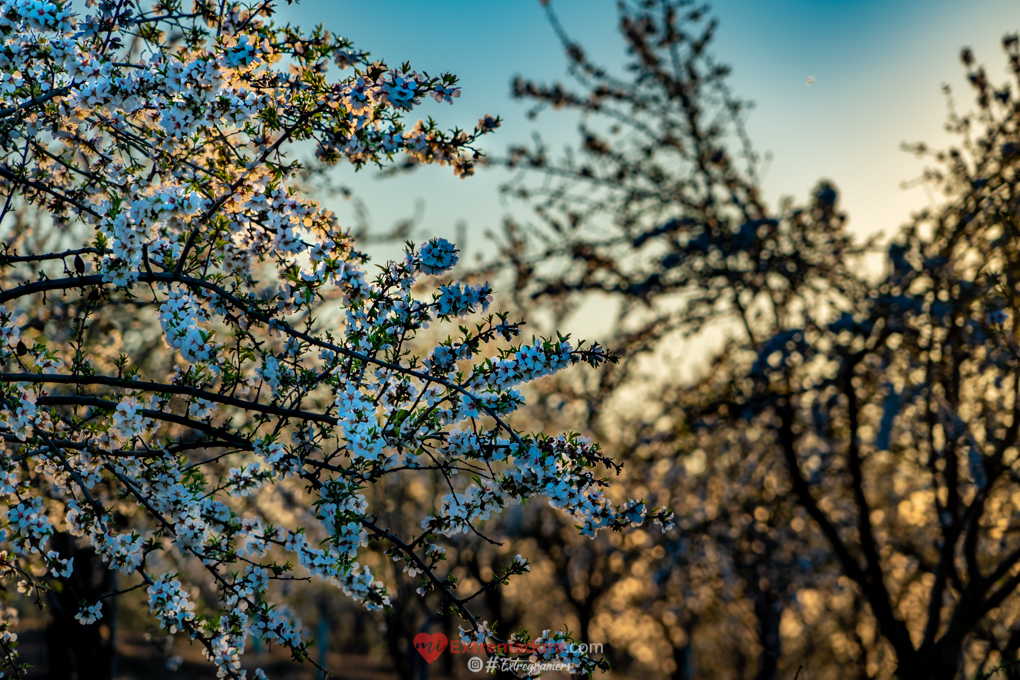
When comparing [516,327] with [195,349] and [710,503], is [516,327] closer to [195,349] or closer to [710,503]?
[195,349]

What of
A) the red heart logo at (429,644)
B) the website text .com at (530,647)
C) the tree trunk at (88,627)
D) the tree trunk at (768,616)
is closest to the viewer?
the website text .com at (530,647)

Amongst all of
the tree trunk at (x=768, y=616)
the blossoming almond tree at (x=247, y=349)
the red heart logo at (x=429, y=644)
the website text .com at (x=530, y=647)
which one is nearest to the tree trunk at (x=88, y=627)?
the red heart logo at (x=429, y=644)

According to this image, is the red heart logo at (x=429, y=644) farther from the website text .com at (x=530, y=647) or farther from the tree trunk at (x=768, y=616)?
the tree trunk at (x=768, y=616)

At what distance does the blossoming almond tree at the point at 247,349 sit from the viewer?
305 cm

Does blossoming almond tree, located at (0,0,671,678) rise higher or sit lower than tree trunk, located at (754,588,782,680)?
higher

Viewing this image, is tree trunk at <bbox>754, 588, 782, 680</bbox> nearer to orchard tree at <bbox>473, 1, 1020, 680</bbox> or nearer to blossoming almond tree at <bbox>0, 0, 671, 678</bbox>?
orchard tree at <bbox>473, 1, 1020, 680</bbox>

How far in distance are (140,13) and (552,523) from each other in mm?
16882

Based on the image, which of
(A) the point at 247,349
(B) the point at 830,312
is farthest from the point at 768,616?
(A) the point at 247,349

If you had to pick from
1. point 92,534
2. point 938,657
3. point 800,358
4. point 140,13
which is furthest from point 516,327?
point 938,657

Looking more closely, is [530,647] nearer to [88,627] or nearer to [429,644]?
[429,644]

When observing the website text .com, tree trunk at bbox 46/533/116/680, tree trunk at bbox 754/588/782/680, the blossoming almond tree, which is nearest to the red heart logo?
the blossoming almond tree

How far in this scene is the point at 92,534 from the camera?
10.9 feet

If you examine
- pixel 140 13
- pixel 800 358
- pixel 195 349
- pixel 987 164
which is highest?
pixel 140 13

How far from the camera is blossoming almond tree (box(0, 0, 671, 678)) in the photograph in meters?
3.05
